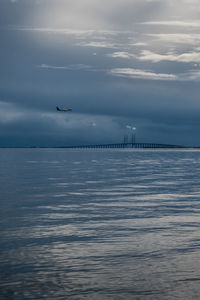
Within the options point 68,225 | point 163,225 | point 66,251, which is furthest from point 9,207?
point 66,251

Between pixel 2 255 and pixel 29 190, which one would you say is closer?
pixel 2 255

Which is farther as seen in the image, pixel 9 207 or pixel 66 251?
pixel 9 207

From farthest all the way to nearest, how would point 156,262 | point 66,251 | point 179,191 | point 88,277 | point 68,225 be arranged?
1. point 179,191
2. point 68,225
3. point 66,251
4. point 156,262
5. point 88,277

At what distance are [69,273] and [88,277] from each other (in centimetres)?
69

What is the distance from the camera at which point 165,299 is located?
1024cm

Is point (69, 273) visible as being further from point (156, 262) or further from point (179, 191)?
point (179, 191)

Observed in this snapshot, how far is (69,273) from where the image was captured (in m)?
12.4

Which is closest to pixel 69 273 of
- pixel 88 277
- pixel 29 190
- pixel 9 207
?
pixel 88 277

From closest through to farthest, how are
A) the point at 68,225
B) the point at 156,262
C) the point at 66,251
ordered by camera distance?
the point at 156,262 → the point at 66,251 → the point at 68,225

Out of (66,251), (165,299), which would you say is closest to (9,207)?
(66,251)

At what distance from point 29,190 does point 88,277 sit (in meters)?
26.8

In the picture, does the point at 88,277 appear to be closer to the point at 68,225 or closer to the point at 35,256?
the point at 35,256

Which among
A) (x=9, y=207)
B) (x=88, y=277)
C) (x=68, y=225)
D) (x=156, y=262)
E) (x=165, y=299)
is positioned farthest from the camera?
(x=9, y=207)

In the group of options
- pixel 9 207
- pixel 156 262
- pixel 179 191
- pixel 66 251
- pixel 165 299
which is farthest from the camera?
pixel 179 191
